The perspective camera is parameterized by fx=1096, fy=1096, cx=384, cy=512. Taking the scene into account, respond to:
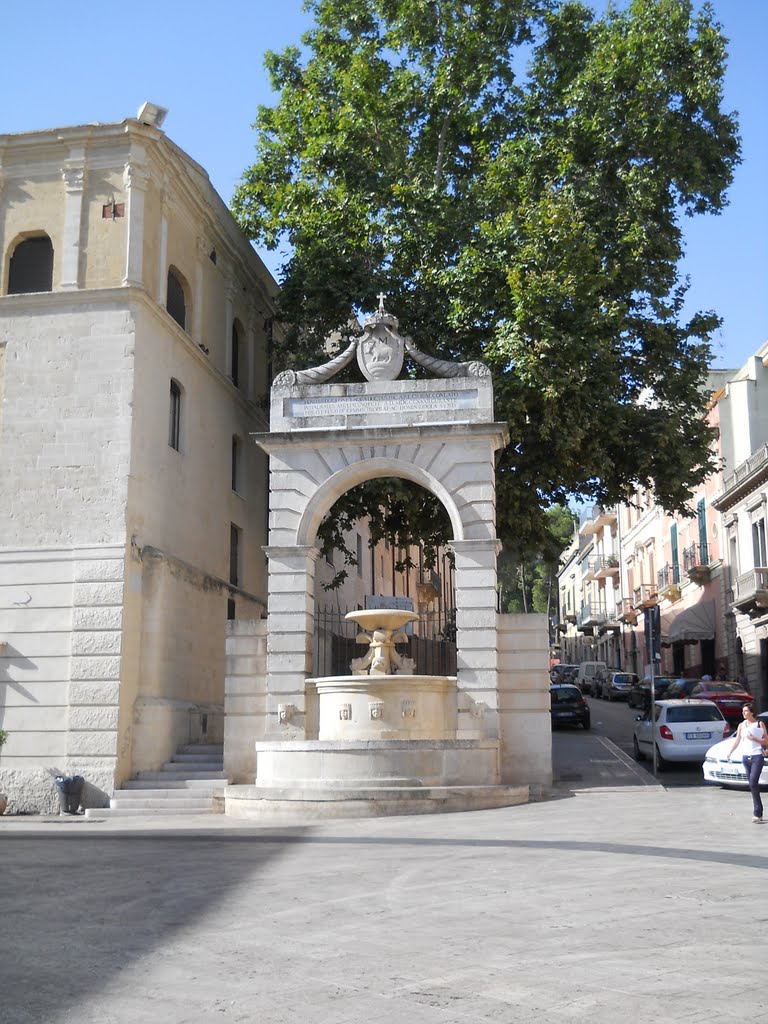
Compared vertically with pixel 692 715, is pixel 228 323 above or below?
above

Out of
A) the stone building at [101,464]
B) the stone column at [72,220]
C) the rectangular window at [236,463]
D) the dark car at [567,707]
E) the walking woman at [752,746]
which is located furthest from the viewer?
the dark car at [567,707]

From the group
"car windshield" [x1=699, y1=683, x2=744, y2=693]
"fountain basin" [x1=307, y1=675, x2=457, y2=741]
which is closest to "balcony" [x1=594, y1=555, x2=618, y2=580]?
"car windshield" [x1=699, y1=683, x2=744, y2=693]

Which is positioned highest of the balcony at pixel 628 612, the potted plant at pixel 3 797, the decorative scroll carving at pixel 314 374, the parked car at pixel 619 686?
the decorative scroll carving at pixel 314 374

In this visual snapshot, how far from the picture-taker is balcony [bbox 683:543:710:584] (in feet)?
146

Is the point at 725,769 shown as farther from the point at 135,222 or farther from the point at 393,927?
the point at 135,222

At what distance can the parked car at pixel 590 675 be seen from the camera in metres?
53.9

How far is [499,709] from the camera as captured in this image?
18.0 m

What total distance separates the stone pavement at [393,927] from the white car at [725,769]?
431cm

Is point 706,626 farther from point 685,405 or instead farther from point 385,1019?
point 385,1019

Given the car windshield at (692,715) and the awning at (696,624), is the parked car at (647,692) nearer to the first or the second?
the awning at (696,624)

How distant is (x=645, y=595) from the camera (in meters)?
56.1

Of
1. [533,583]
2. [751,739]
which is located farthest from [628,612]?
[751,739]

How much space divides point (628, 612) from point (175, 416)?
4207cm

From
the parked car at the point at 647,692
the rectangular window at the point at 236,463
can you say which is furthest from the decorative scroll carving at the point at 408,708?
the parked car at the point at 647,692
